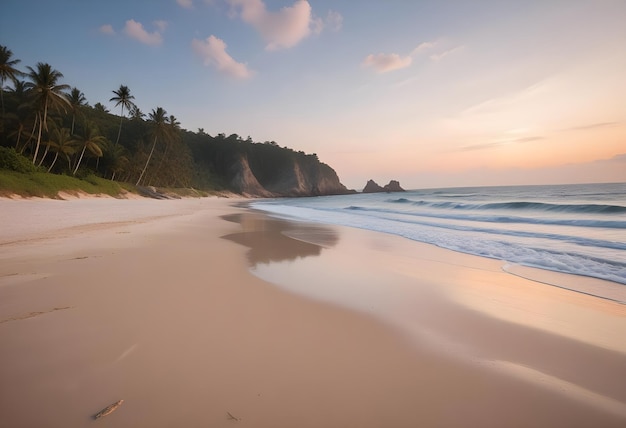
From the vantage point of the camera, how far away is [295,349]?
300cm

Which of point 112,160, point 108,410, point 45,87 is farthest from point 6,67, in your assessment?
point 108,410

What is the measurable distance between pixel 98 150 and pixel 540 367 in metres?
45.5

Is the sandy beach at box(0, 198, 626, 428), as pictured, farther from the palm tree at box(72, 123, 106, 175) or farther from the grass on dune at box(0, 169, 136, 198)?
the palm tree at box(72, 123, 106, 175)

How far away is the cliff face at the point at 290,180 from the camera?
347 ft

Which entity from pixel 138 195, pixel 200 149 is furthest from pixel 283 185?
pixel 138 195

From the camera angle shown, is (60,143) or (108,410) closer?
(108,410)

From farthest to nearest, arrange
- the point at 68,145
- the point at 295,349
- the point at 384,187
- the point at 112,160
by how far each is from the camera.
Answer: the point at 384,187 < the point at 112,160 < the point at 68,145 < the point at 295,349

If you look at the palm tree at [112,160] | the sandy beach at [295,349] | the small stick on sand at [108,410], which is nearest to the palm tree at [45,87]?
the palm tree at [112,160]

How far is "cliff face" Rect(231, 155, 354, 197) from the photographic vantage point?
106 meters

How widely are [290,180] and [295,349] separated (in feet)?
405

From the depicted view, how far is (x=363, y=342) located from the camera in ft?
10.6

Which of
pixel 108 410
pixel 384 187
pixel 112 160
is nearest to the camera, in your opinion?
pixel 108 410

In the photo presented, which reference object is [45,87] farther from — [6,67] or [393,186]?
[393,186]

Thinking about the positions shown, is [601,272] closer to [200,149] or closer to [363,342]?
[363,342]
